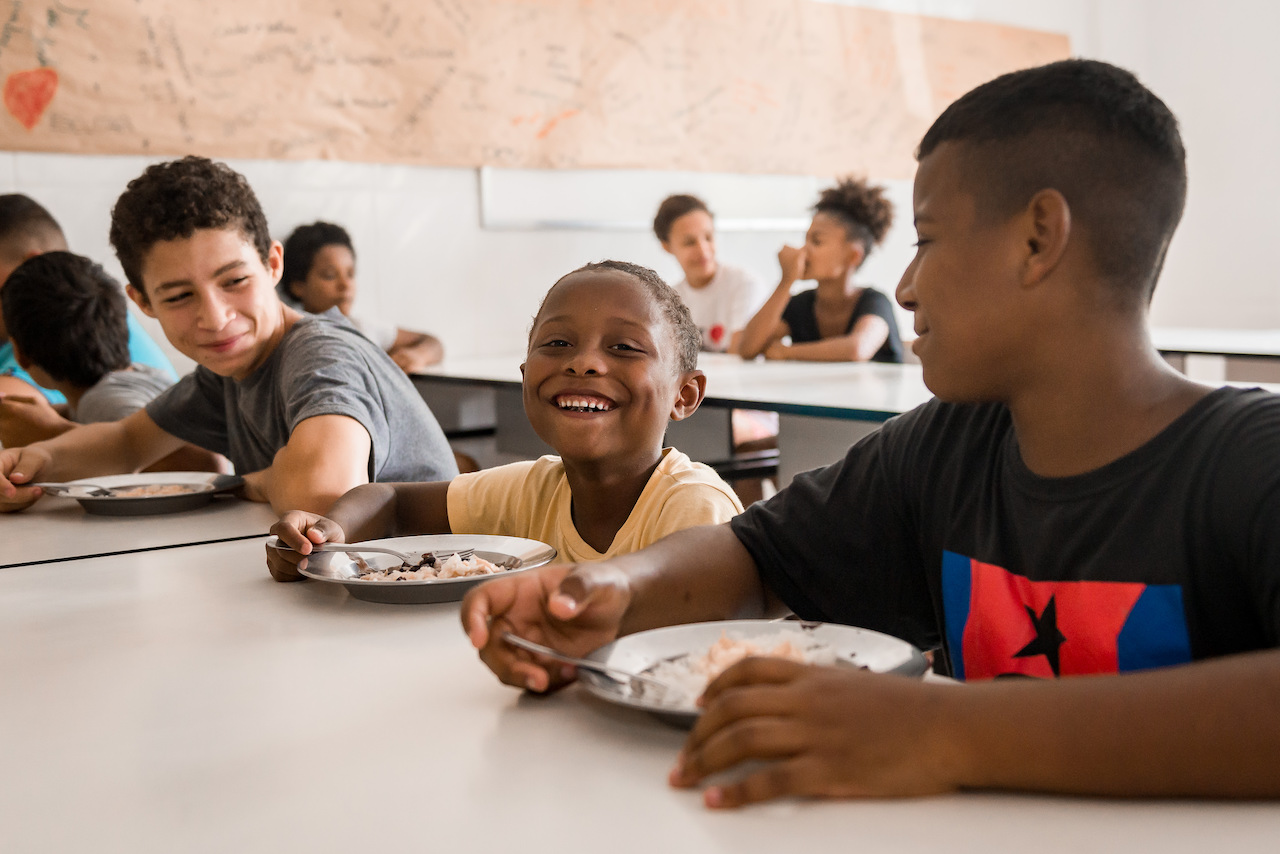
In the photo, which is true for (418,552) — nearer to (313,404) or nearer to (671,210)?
(313,404)

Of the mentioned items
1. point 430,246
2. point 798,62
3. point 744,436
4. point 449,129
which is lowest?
point 744,436

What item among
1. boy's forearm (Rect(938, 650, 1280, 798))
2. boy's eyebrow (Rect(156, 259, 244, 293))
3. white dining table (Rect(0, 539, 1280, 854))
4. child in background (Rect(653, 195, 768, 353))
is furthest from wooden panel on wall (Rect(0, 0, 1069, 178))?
boy's forearm (Rect(938, 650, 1280, 798))

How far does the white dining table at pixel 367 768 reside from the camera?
528 millimetres

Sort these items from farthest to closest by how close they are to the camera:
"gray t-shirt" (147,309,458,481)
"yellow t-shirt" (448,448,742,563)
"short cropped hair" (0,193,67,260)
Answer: "short cropped hair" (0,193,67,260), "gray t-shirt" (147,309,458,481), "yellow t-shirt" (448,448,742,563)

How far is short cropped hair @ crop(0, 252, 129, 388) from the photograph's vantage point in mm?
2395

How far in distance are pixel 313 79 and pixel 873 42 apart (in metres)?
2.60

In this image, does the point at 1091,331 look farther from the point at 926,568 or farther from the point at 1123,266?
the point at 926,568

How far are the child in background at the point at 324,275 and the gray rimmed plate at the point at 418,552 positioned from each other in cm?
254

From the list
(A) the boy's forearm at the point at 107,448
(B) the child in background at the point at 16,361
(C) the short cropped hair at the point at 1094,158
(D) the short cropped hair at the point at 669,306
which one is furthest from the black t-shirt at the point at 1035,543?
(B) the child in background at the point at 16,361

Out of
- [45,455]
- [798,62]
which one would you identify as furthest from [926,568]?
[798,62]

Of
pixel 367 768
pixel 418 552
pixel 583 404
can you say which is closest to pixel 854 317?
pixel 583 404

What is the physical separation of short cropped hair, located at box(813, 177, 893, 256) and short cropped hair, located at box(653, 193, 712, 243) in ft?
1.58

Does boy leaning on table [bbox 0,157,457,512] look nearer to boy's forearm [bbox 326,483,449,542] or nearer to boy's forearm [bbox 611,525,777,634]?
boy's forearm [bbox 326,483,449,542]

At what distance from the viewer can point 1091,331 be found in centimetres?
79
